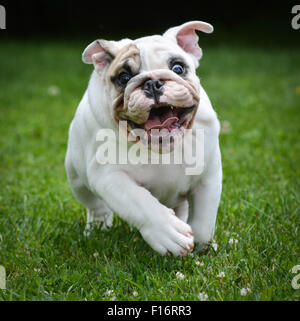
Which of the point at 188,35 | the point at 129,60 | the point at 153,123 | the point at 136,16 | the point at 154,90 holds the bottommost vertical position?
the point at 153,123

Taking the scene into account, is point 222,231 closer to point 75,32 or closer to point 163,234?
point 163,234

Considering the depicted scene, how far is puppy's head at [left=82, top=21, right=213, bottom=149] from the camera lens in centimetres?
233

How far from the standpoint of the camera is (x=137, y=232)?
3027 mm

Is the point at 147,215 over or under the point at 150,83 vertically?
under

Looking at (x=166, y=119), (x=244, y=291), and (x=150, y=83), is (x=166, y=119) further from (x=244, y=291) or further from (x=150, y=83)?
(x=244, y=291)

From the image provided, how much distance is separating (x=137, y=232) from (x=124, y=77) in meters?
0.99

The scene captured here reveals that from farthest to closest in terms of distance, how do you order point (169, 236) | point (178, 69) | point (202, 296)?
point (178, 69), point (169, 236), point (202, 296)

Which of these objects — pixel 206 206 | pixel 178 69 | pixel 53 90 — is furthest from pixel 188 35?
pixel 53 90

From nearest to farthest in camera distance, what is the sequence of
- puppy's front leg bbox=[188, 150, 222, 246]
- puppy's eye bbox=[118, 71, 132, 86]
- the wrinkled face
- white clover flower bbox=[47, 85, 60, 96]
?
the wrinkled face
puppy's eye bbox=[118, 71, 132, 86]
puppy's front leg bbox=[188, 150, 222, 246]
white clover flower bbox=[47, 85, 60, 96]

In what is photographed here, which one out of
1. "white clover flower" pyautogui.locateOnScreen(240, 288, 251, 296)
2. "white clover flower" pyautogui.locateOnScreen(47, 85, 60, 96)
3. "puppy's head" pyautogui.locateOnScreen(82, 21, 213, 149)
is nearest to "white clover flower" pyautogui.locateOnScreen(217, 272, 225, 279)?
"white clover flower" pyautogui.locateOnScreen(240, 288, 251, 296)

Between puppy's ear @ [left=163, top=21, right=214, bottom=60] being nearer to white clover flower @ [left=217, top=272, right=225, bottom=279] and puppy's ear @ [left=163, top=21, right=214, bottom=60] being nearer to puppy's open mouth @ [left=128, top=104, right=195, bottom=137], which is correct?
puppy's open mouth @ [left=128, top=104, right=195, bottom=137]

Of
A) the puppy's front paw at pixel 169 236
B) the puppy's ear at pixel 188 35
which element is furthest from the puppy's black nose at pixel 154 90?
the puppy's front paw at pixel 169 236

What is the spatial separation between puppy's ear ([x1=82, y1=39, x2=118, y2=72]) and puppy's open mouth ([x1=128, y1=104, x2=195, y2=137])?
1.22ft
